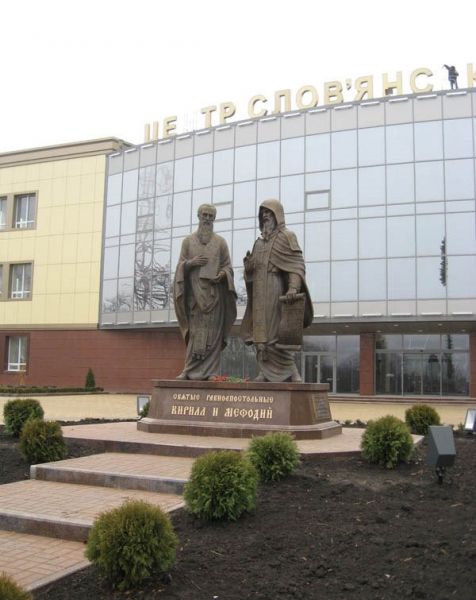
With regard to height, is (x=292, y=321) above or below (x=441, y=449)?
above

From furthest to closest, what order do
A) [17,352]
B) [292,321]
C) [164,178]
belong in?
[17,352] < [164,178] < [292,321]

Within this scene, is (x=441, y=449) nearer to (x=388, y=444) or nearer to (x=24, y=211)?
(x=388, y=444)

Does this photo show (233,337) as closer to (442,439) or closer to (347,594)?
(442,439)

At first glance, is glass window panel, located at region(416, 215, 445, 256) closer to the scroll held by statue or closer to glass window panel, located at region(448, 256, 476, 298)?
glass window panel, located at region(448, 256, 476, 298)

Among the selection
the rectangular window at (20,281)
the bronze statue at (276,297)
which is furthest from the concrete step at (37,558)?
the rectangular window at (20,281)

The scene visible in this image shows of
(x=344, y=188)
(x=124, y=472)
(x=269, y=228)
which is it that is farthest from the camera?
(x=344, y=188)

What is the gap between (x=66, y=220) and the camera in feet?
132

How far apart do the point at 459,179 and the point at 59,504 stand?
26291mm

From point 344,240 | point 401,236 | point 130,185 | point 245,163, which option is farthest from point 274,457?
point 130,185

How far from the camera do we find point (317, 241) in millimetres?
31391

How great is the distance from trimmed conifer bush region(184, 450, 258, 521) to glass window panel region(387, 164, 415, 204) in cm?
2580

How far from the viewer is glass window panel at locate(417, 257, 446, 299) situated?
29.0 m

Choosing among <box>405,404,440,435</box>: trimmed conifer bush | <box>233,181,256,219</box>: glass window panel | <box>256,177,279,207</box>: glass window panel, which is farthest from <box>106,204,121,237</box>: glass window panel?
<box>405,404,440,435</box>: trimmed conifer bush

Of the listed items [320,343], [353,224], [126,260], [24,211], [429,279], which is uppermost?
[24,211]
